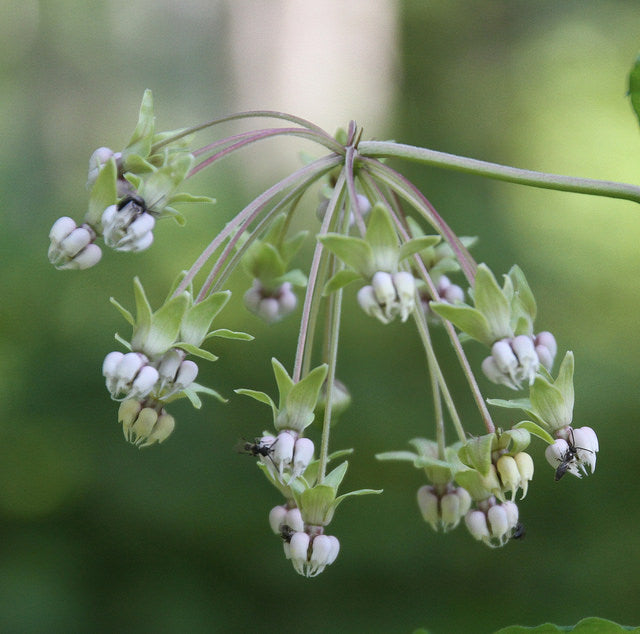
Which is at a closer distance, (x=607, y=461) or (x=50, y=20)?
(x=607, y=461)

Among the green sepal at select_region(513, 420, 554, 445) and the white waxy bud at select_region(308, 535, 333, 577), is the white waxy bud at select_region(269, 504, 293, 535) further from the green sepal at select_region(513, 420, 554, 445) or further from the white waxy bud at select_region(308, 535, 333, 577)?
the green sepal at select_region(513, 420, 554, 445)

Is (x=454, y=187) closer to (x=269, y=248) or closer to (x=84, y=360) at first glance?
(x=84, y=360)

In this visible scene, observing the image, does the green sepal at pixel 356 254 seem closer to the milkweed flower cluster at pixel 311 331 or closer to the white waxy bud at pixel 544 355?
A: the milkweed flower cluster at pixel 311 331

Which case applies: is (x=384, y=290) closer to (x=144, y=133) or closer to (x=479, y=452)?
(x=479, y=452)

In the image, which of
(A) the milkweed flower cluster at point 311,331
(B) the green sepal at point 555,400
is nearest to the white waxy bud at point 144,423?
(A) the milkweed flower cluster at point 311,331

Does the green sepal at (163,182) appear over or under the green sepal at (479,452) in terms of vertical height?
over

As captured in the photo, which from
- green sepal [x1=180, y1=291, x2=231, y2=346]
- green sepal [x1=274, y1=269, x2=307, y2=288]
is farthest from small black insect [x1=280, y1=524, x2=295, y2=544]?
green sepal [x1=274, y1=269, x2=307, y2=288]

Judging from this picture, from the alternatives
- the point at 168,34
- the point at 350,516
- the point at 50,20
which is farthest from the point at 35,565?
the point at 168,34
